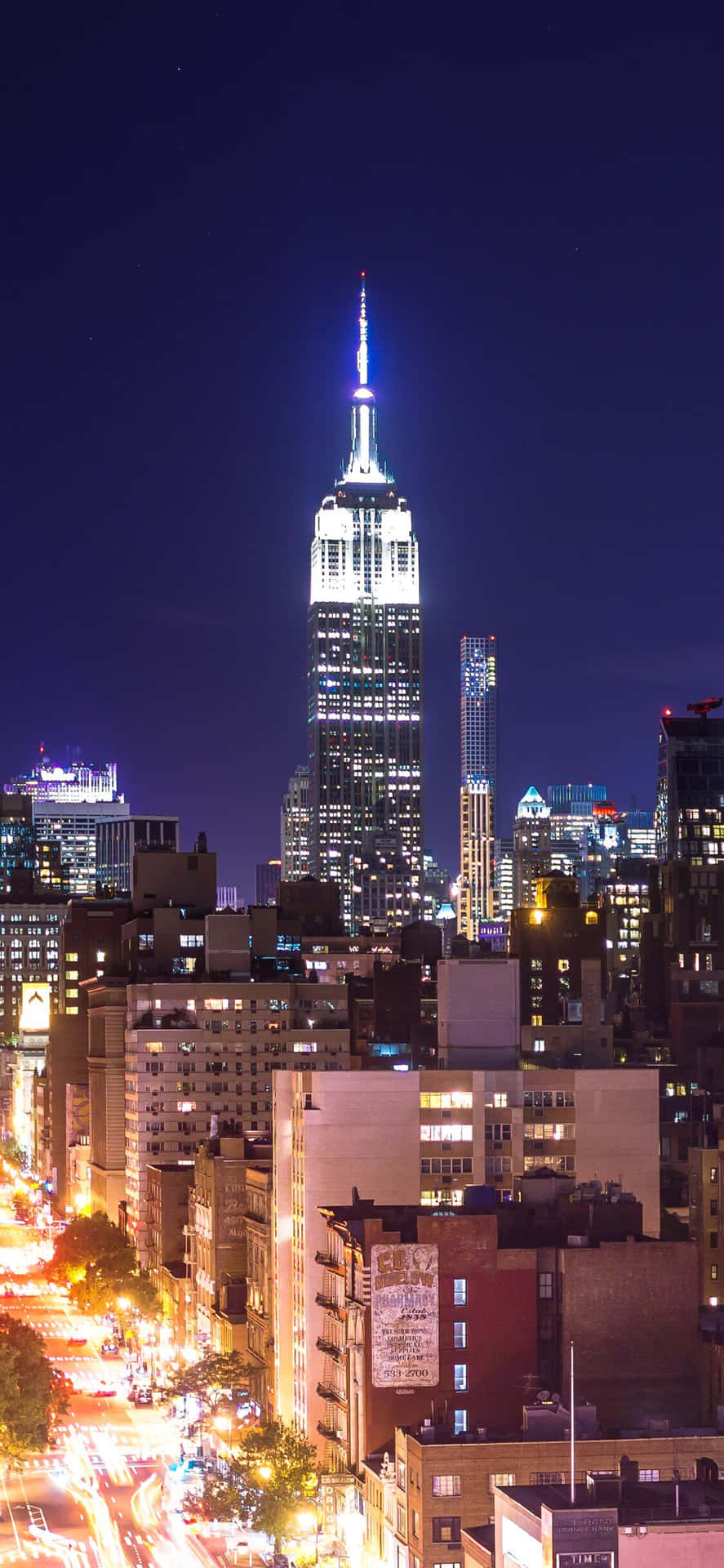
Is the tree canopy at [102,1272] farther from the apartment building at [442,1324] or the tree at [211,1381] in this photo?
the apartment building at [442,1324]

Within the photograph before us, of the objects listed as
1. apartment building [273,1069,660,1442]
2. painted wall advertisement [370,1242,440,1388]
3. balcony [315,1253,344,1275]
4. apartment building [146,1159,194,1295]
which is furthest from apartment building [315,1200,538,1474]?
apartment building [146,1159,194,1295]

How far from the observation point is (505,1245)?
107m

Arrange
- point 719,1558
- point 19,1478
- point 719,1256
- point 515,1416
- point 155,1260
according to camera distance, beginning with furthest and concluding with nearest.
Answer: point 155,1260, point 719,1256, point 19,1478, point 515,1416, point 719,1558

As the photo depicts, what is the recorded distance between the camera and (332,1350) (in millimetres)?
114250

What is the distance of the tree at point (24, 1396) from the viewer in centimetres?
12350

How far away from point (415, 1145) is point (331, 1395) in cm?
2155

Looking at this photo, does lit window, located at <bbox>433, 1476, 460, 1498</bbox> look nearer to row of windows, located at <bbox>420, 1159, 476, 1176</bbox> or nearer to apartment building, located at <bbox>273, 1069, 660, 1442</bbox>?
apartment building, located at <bbox>273, 1069, 660, 1442</bbox>

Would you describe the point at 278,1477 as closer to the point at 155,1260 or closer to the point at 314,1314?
the point at 314,1314

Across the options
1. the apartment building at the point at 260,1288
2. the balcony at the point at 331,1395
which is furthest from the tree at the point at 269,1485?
the apartment building at the point at 260,1288

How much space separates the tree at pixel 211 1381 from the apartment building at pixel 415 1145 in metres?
5.46

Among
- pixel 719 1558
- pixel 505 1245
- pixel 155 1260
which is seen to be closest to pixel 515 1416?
pixel 505 1245

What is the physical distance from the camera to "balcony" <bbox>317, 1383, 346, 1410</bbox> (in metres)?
111

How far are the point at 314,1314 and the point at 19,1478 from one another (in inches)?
619

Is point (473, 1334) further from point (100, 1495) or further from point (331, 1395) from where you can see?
point (100, 1495)
